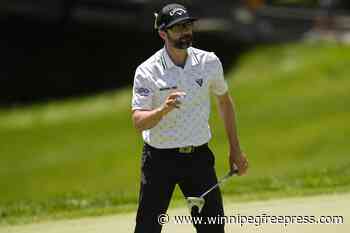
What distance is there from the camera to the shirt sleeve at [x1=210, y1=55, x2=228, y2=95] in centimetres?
682

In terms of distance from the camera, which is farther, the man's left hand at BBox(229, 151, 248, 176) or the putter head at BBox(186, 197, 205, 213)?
the man's left hand at BBox(229, 151, 248, 176)

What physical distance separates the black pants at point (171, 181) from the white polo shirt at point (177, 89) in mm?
92

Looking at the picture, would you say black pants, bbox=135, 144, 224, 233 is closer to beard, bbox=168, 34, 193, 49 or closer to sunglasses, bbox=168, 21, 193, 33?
beard, bbox=168, 34, 193, 49

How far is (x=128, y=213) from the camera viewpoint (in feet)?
32.3

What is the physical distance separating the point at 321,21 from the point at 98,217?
64.2 feet

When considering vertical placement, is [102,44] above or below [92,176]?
above

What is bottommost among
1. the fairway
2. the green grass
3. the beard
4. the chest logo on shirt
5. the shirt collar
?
the green grass

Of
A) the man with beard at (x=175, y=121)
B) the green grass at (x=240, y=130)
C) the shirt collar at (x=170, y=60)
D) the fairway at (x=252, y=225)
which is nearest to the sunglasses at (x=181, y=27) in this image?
the man with beard at (x=175, y=121)

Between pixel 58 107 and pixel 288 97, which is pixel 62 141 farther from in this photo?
pixel 288 97

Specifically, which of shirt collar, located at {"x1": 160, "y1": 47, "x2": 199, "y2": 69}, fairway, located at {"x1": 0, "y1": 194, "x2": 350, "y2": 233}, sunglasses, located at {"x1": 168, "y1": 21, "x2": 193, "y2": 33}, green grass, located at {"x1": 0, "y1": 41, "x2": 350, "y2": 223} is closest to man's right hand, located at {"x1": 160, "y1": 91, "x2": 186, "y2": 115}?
shirt collar, located at {"x1": 160, "y1": 47, "x2": 199, "y2": 69}

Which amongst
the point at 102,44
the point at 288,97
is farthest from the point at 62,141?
the point at 102,44

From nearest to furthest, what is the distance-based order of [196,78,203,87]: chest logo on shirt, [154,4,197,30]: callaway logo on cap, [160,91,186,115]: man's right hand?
1. [160,91,186,115]: man's right hand
2. [154,4,197,30]: callaway logo on cap
3. [196,78,203,87]: chest logo on shirt

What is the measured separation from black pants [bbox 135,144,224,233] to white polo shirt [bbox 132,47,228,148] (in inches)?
3.6

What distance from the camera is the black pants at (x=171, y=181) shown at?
6.72 meters
